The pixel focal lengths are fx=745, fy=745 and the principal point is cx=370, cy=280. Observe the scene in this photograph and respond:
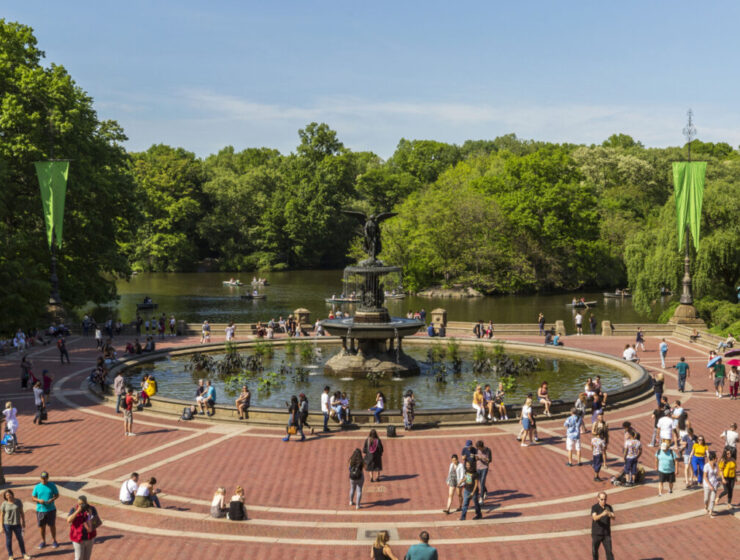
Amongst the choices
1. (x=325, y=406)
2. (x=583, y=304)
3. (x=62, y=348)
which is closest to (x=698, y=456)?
(x=325, y=406)

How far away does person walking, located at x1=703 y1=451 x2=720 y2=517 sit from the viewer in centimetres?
1539

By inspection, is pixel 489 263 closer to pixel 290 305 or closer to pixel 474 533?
pixel 290 305

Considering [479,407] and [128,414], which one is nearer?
[128,414]

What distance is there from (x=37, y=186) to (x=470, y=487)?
43.4 metres

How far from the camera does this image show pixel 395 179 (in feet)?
412

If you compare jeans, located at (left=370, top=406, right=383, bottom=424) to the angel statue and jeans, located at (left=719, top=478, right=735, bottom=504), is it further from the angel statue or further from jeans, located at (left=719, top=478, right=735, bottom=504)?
the angel statue

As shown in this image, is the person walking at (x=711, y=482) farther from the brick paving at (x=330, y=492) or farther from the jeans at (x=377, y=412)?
the jeans at (x=377, y=412)

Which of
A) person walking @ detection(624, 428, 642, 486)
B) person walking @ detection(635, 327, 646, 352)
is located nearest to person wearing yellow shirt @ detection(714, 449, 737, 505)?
person walking @ detection(624, 428, 642, 486)

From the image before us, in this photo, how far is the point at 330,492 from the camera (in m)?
17.3

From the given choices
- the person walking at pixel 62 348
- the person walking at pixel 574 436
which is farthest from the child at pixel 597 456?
the person walking at pixel 62 348

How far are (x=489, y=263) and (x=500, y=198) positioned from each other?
8388 mm

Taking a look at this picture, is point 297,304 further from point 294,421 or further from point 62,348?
point 294,421

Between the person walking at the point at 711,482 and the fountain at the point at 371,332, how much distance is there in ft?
53.6

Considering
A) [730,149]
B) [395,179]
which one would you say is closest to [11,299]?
[395,179]
